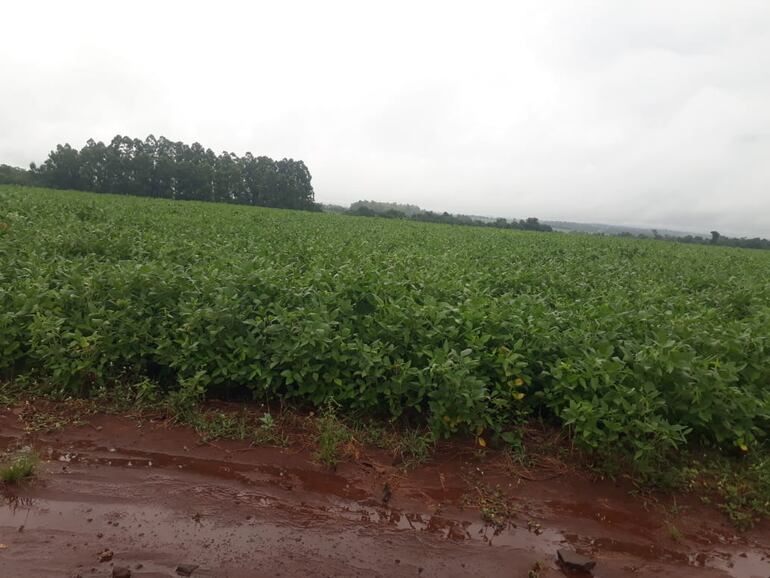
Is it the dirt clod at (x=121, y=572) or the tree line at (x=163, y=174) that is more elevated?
the tree line at (x=163, y=174)

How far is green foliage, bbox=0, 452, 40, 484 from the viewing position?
9.31 feet

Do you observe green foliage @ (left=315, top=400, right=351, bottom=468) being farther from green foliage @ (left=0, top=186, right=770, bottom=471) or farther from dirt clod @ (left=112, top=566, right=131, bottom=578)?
dirt clod @ (left=112, top=566, right=131, bottom=578)

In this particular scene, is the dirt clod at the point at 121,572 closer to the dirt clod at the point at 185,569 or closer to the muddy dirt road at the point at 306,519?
the muddy dirt road at the point at 306,519

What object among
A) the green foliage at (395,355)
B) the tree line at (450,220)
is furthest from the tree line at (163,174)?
the green foliage at (395,355)

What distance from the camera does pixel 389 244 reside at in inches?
546

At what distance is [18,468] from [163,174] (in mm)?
63202

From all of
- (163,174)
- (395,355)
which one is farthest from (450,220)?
(395,355)

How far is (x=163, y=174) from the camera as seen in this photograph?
57844mm

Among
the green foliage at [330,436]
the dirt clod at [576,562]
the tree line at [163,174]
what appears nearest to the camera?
the dirt clod at [576,562]

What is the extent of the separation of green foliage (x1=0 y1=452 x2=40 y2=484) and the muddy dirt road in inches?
2.9

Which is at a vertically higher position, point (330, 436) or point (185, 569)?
point (330, 436)

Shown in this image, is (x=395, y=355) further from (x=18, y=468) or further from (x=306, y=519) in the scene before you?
(x=18, y=468)

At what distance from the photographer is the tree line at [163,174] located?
54719 mm

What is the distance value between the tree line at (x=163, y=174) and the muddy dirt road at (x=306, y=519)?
62.2m
